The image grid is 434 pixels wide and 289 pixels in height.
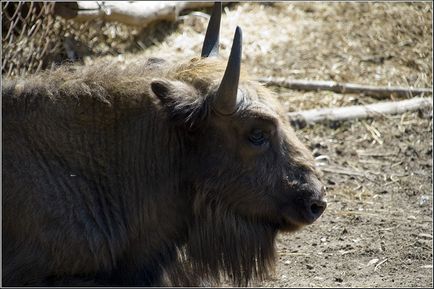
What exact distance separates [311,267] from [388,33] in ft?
19.5

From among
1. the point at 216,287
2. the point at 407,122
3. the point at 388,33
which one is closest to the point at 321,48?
the point at 388,33

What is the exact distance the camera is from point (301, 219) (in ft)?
20.6

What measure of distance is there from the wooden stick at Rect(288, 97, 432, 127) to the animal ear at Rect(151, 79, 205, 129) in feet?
12.9

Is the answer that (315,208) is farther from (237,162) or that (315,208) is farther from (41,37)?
(41,37)

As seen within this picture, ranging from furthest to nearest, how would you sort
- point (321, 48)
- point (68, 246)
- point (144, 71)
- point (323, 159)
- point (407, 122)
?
point (321, 48) < point (407, 122) < point (323, 159) < point (144, 71) < point (68, 246)

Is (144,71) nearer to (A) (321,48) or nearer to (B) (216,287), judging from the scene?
(B) (216,287)

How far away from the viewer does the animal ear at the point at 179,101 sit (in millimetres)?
6062

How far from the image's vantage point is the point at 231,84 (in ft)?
19.5

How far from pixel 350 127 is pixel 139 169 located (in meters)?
4.34

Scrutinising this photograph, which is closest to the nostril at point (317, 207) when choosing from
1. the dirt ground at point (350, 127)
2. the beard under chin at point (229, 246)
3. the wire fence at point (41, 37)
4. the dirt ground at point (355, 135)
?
the beard under chin at point (229, 246)

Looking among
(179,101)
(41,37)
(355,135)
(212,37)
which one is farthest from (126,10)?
(179,101)

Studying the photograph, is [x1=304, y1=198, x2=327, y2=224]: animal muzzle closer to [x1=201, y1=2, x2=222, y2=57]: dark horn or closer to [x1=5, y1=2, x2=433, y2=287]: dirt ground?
[x1=5, y1=2, x2=433, y2=287]: dirt ground

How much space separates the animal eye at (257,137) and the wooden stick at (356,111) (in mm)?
3763

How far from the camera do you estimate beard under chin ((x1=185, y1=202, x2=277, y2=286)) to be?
21.1ft
